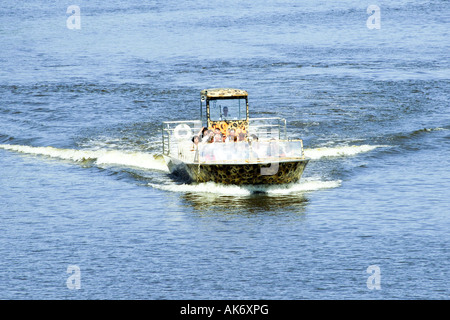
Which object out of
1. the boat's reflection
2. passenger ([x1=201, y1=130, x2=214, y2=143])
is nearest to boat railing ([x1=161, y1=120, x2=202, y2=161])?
passenger ([x1=201, y1=130, x2=214, y2=143])

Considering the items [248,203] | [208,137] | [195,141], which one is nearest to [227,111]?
[208,137]

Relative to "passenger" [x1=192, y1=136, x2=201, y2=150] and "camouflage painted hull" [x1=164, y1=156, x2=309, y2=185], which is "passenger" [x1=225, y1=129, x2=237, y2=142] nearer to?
"passenger" [x1=192, y1=136, x2=201, y2=150]

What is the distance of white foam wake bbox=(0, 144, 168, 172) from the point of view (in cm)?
3953

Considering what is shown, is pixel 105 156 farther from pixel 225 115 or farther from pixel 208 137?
pixel 208 137

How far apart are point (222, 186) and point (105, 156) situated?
33.8ft

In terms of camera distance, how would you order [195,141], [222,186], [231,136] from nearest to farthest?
[222,186]
[195,141]
[231,136]

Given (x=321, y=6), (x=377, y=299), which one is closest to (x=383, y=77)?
(x=377, y=299)

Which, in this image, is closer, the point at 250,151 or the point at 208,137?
the point at 250,151

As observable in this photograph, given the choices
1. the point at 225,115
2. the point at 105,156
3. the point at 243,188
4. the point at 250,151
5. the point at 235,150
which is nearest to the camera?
the point at 250,151

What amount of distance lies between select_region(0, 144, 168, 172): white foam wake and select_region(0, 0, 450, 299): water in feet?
0.46

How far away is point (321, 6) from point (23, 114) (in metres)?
74.5

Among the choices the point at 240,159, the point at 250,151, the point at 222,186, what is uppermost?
the point at 250,151

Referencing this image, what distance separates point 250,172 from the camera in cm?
3173

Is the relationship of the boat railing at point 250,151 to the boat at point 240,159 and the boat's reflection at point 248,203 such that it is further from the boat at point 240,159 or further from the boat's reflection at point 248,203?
the boat's reflection at point 248,203
